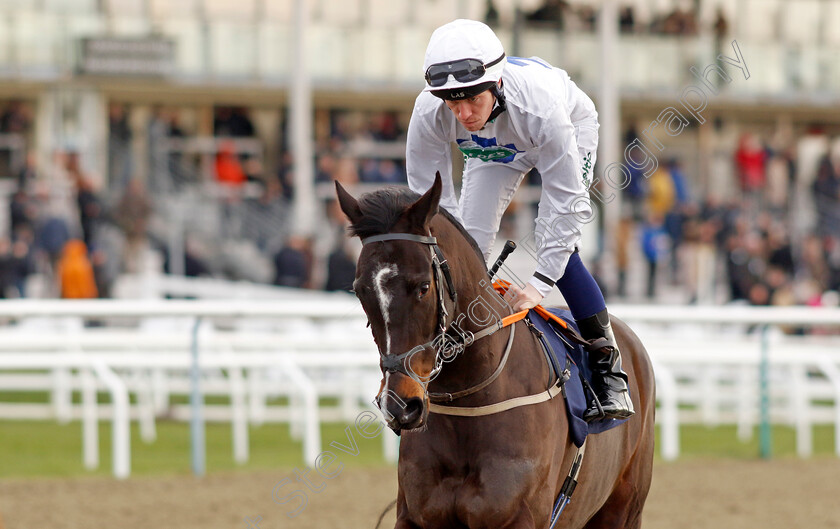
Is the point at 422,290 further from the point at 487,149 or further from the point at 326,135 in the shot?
the point at 326,135

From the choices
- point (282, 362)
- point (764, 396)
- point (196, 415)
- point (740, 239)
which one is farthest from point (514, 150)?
point (740, 239)

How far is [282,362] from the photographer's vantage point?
319 inches

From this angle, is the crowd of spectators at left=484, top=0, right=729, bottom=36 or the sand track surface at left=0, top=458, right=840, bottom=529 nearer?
the sand track surface at left=0, top=458, right=840, bottom=529

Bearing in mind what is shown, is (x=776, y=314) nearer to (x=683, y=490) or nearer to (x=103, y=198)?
(x=683, y=490)

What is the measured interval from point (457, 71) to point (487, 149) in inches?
16.7

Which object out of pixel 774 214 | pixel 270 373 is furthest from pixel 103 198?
pixel 774 214

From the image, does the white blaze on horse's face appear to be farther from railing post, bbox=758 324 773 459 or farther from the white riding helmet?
railing post, bbox=758 324 773 459

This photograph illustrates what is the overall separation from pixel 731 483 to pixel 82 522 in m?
3.87

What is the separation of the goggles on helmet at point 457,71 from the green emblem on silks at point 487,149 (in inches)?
13.3

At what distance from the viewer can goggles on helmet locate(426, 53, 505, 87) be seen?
3.41 metres

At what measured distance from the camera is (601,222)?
18.5 m

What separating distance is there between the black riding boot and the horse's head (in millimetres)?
916

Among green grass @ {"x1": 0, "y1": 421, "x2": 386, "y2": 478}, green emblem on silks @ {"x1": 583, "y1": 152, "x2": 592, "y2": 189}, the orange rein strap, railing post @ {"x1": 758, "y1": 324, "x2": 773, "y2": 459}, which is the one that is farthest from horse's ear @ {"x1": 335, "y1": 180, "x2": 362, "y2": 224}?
railing post @ {"x1": 758, "y1": 324, "x2": 773, "y2": 459}

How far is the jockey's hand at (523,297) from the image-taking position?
3.62 metres
